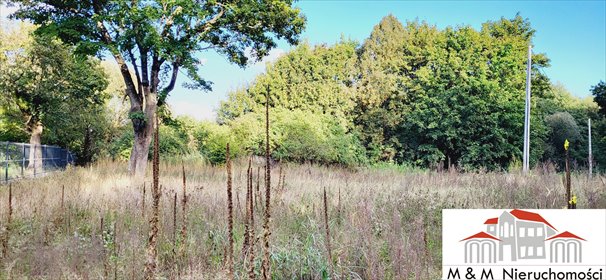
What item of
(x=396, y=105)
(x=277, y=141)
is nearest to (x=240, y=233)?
(x=277, y=141)

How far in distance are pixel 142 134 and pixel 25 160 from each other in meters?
6.43

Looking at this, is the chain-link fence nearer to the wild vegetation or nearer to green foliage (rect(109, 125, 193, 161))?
the wild vegetation

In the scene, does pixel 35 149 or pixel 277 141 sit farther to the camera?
pixel 277 141

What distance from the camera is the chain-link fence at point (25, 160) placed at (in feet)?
54.1

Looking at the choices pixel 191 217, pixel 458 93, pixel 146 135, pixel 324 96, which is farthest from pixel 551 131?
pixel 191 217

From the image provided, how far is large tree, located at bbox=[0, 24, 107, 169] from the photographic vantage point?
910 inches

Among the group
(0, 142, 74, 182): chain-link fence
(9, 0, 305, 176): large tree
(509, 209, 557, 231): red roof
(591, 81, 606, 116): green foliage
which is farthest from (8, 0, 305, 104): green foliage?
(591, 81, 606, 116): green foliage

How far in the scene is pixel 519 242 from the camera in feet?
11.0

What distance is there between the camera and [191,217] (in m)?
6.28

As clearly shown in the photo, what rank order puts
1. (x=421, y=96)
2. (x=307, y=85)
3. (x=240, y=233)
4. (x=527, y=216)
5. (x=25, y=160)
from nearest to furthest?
(x=527, y=216) → (x=240, y=233) → (x=25, y=160) → (x=421, y=96) → (x=307, y=85)

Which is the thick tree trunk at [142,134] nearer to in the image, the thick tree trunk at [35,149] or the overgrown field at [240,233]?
the thick tree trunk at [35,149]

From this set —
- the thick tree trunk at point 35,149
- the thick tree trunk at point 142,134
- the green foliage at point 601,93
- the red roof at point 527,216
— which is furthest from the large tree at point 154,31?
the green foliage at point 601,93

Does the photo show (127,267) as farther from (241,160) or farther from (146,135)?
(241,160)

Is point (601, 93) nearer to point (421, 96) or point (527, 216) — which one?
point (421, 96)
